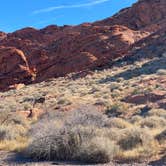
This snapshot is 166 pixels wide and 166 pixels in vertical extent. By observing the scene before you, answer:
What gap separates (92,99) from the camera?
104ft

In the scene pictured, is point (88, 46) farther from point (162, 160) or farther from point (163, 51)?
point (162, 160)

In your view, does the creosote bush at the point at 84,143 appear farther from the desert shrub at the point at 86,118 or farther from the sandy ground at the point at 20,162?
the sandy ground at the point at 20,162

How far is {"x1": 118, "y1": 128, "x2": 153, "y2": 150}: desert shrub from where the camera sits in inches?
572

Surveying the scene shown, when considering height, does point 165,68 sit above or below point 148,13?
below

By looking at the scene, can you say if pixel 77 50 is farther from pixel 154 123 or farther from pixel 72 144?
pixel 72 144

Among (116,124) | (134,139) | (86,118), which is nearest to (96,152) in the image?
(134,139)

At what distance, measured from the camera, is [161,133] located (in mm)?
15398

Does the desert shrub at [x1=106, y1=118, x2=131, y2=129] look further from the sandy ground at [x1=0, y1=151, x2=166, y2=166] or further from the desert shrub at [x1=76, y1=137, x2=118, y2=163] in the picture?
the sandy ground at [x1=0, y1=151, x2=166, y2=166]

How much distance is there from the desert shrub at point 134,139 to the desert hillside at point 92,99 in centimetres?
2

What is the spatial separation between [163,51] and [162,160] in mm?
42267

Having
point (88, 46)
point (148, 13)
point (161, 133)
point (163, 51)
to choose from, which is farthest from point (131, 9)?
point (161, 133)

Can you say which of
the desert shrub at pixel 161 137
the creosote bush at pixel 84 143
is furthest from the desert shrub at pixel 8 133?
the desert shrub at pixel 161 137

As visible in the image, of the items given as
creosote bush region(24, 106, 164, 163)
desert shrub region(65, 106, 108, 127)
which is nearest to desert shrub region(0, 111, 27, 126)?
desert shrub region(65, 106, 108, 127)

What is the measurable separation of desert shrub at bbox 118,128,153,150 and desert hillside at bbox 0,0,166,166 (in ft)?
0.06
